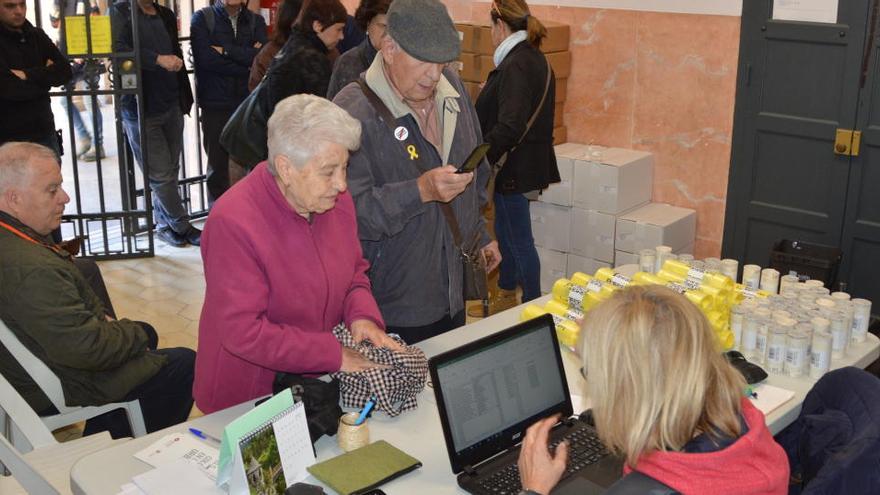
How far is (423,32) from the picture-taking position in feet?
10.3

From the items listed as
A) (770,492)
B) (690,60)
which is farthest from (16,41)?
(770,492)

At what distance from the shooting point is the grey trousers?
21.4ft

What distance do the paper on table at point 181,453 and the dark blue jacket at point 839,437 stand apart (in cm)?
142

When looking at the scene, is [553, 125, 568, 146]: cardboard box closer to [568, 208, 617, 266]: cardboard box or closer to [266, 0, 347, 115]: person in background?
[568, 208, 617, 266]: cardboard box

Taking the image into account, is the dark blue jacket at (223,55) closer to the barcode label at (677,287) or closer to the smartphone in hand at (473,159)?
the smartphone in hand at (473,159)

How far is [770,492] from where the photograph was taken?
78.3 inches

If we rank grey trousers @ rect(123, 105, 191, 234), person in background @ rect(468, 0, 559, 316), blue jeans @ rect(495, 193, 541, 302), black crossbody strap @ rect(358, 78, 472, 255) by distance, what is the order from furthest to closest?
1. grey trousers @ rect(123, 105, 191, 234)
2. blue jeans @ rect(495, 193, 541, 302)
3. person in background @ rect(468, 0, 559, 316)
4. black crossbody strap @ rect(358, 78, 472, 255)

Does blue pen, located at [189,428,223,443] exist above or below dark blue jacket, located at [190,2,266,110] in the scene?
below

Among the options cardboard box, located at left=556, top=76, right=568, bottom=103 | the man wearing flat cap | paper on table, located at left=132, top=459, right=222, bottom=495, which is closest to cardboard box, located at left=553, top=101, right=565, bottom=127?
cardboard box, located at left=556, top=76, right=568, bottom=103

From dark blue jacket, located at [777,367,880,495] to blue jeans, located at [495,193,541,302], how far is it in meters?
2.65

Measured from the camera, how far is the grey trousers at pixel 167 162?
6.52 meters

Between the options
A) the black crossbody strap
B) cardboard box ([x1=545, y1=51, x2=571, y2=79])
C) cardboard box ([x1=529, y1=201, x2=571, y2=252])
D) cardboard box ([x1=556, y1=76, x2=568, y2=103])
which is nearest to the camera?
the black crossbody strap

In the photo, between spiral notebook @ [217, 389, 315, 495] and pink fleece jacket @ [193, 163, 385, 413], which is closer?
spiral notebook @ [217, 389, 315, 495]

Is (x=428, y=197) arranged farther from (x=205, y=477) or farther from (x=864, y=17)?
(x=864, y=17)
